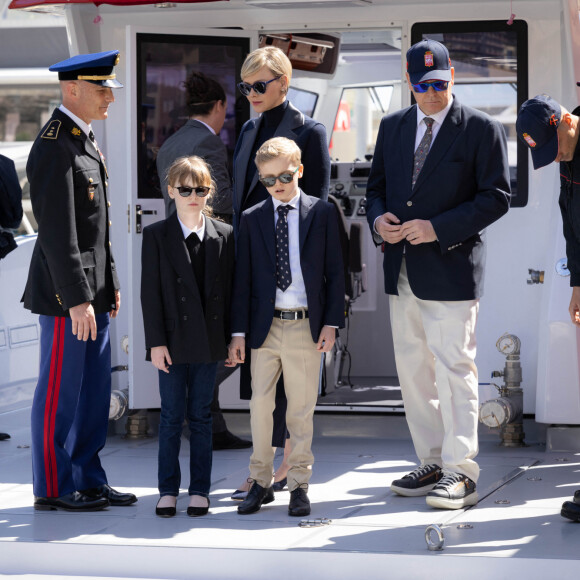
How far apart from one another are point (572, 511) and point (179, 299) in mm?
1784

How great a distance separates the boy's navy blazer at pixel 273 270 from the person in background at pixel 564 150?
88 cm

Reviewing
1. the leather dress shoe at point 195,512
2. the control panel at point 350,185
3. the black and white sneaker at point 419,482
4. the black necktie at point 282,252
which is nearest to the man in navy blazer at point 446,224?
the black and white sneaker at point 419,482

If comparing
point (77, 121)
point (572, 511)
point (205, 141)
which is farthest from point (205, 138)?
point (572, 511)

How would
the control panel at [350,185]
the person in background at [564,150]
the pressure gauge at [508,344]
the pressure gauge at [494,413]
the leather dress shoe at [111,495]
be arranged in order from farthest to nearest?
1. the control panel at [350,185]
2. the pressure gauge at [508,344]
3. the pressure gauge at [494,413]
4. the leather dress shoe at [111,495]
5. the person in background at [564,150]

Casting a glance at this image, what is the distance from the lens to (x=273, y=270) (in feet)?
15.4

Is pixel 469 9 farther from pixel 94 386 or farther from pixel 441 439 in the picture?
pixel 94 386

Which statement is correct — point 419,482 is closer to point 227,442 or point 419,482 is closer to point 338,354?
point 227,442

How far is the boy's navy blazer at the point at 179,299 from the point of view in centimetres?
469

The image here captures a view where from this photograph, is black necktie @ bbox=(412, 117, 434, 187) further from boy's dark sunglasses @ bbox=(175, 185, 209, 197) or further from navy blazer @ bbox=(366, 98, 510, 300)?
boy's dark sunglasses @ bbox=(175, 185, 209, 197)

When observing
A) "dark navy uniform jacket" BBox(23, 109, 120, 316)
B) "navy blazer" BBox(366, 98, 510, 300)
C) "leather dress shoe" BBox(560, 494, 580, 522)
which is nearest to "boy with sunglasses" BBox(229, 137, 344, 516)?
"navy blazer" BBox(366, 98, 510, 300)

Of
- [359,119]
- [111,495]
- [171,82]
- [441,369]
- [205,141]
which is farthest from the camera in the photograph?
[359,119]

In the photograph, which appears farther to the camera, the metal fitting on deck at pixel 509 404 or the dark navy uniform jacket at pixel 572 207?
the metal fitting on deck at pixel 509 404

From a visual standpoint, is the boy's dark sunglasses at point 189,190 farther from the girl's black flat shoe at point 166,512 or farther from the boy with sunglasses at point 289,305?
the girl's black flat shoe at point 166,512

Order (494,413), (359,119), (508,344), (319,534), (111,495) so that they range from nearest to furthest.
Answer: (319,534)
(111,495)
(494,413)
(508,344)
(359,119)
